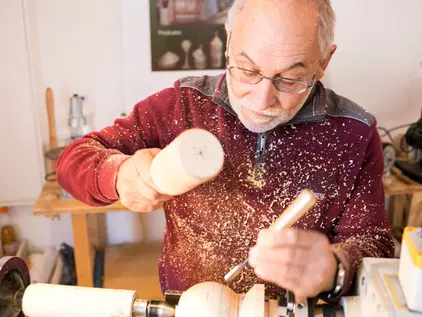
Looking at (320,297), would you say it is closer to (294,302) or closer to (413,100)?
(294,302)

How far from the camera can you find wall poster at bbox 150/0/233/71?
221 cm

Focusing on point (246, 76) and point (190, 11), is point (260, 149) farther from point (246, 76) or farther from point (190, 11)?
point (190, 11)

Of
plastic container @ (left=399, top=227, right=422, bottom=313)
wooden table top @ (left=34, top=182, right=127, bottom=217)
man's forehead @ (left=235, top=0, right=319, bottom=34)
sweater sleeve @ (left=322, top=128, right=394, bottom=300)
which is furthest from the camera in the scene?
wooden table top @ (left=34, top=182, right=127, bottom=217)

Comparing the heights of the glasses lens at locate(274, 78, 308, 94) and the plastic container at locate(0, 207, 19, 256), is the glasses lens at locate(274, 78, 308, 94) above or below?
above

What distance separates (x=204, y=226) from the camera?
1256mm

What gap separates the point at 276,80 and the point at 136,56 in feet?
4.35

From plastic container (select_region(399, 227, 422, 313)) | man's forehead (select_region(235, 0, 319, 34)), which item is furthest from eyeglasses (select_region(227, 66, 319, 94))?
plastic container (select_region(399, 227, 422, 313))

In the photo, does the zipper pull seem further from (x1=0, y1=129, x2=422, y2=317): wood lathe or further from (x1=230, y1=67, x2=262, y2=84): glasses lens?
(x1=0, y1=129, x2=422, y2=317): wood lathe

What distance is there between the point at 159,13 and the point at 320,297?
1678 millimetres

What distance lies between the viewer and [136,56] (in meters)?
2.25

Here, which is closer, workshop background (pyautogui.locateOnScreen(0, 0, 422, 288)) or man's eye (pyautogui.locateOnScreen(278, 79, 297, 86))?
man's eye (pyautogui.locateOnScreen(278, 79, 297, 86))

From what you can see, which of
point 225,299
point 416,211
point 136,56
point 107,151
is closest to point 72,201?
point 136,56

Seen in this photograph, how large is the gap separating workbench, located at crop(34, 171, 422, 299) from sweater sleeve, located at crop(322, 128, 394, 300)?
110cm

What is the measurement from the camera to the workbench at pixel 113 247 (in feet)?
6.84
